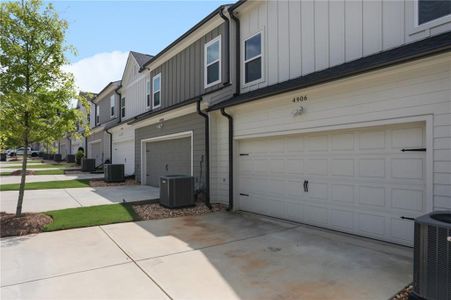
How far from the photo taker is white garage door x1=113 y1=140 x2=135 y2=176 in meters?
17.6

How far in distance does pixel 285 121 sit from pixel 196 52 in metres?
6.02

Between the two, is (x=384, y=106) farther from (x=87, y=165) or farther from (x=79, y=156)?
(x=79, y=156)

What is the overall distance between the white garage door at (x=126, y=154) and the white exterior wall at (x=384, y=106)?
1086 cm

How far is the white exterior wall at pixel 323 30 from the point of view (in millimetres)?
5762

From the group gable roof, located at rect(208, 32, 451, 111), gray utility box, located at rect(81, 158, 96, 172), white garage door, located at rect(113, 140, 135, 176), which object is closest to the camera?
gable roof, located at rect(208, 32, 451, 111)

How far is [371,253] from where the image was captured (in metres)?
5.14

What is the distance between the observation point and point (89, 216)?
8.01 metres

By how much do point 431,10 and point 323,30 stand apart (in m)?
2.25

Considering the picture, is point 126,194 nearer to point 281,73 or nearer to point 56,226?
point 56,226

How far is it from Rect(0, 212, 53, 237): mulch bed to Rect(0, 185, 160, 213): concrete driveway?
3.66 feet

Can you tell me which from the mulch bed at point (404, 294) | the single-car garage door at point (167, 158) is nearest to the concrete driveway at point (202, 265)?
the mulch bed at point (404, 294)

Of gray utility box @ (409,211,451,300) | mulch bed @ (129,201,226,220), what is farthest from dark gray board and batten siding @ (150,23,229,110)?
gray utility box @ (409,211,451,300)

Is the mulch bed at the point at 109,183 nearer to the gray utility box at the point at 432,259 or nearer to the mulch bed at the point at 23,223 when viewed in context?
the mulch bed at the point at 23,223

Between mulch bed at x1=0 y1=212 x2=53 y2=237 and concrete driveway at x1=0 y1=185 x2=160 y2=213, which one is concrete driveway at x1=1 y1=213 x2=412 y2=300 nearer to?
mulch bed at x1=0 y1=212 x2=53 y2=237
